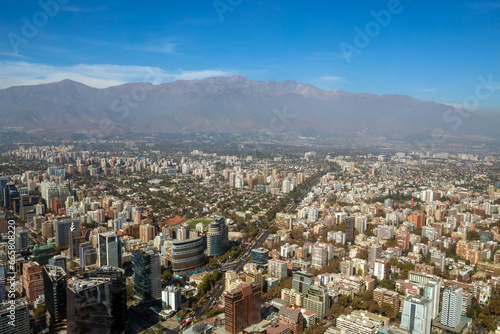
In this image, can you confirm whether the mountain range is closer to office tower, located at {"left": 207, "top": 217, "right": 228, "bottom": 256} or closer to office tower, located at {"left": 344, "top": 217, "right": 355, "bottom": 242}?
office tower, located at {"left": 344, "top": 217, "right": 355, "bottom": 242}

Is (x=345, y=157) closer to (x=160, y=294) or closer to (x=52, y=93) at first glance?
(x=160, y=294)

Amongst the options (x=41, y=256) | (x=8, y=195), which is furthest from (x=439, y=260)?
(x=8, y=195)

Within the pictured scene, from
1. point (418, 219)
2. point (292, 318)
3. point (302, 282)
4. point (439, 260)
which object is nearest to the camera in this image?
point (292, 318)

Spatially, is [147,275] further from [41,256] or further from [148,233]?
[148,233]

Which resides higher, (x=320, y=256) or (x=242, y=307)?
(x=242, y=307)

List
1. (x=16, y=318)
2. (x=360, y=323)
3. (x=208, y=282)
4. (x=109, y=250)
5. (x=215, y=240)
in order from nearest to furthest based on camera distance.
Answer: (x=16, y=318), (x=360, y=323), (x=208, y=282), (x=109, y=250), (x=215, y=240)

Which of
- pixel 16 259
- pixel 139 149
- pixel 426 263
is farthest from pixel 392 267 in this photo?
pixel 139 149

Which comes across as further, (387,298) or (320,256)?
(320,256)
